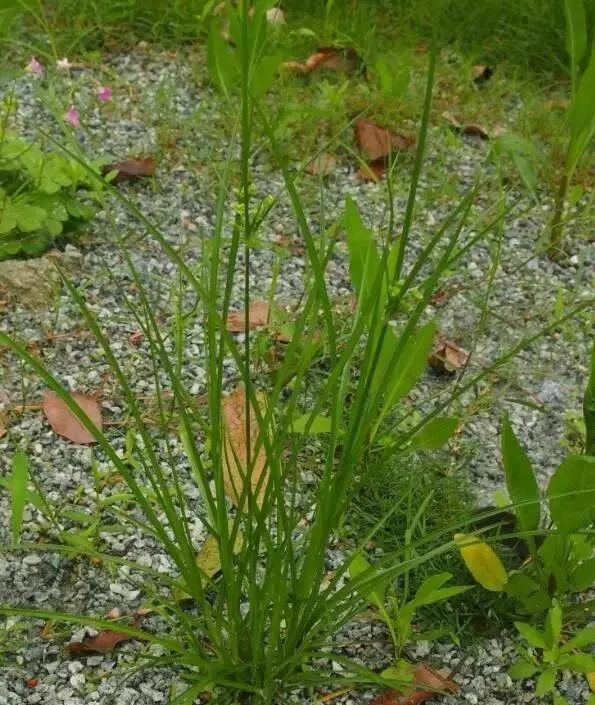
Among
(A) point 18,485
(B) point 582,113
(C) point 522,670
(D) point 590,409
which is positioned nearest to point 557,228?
(B) point 582,113

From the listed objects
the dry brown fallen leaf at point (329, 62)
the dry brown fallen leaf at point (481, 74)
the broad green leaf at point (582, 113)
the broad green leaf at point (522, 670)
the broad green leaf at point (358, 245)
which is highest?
the dry brown fallen leaf at point (329, 62)

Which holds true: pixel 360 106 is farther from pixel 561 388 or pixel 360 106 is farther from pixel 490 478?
pixel 490 478

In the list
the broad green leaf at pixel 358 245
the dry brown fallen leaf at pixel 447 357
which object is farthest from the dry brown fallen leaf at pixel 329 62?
the broad green leaf at pixel 358 245

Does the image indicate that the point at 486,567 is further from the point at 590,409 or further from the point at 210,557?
the point at 210,557

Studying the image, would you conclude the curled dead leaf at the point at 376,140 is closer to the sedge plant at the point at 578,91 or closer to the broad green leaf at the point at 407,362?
the sedge plant at the point at 578,91

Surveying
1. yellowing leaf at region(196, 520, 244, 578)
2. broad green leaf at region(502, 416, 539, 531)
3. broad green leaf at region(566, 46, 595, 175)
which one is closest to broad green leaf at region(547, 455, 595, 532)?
broad green leaf at region(502, 416, 539, 531)

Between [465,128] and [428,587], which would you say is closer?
[428,587]

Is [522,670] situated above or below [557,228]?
below
